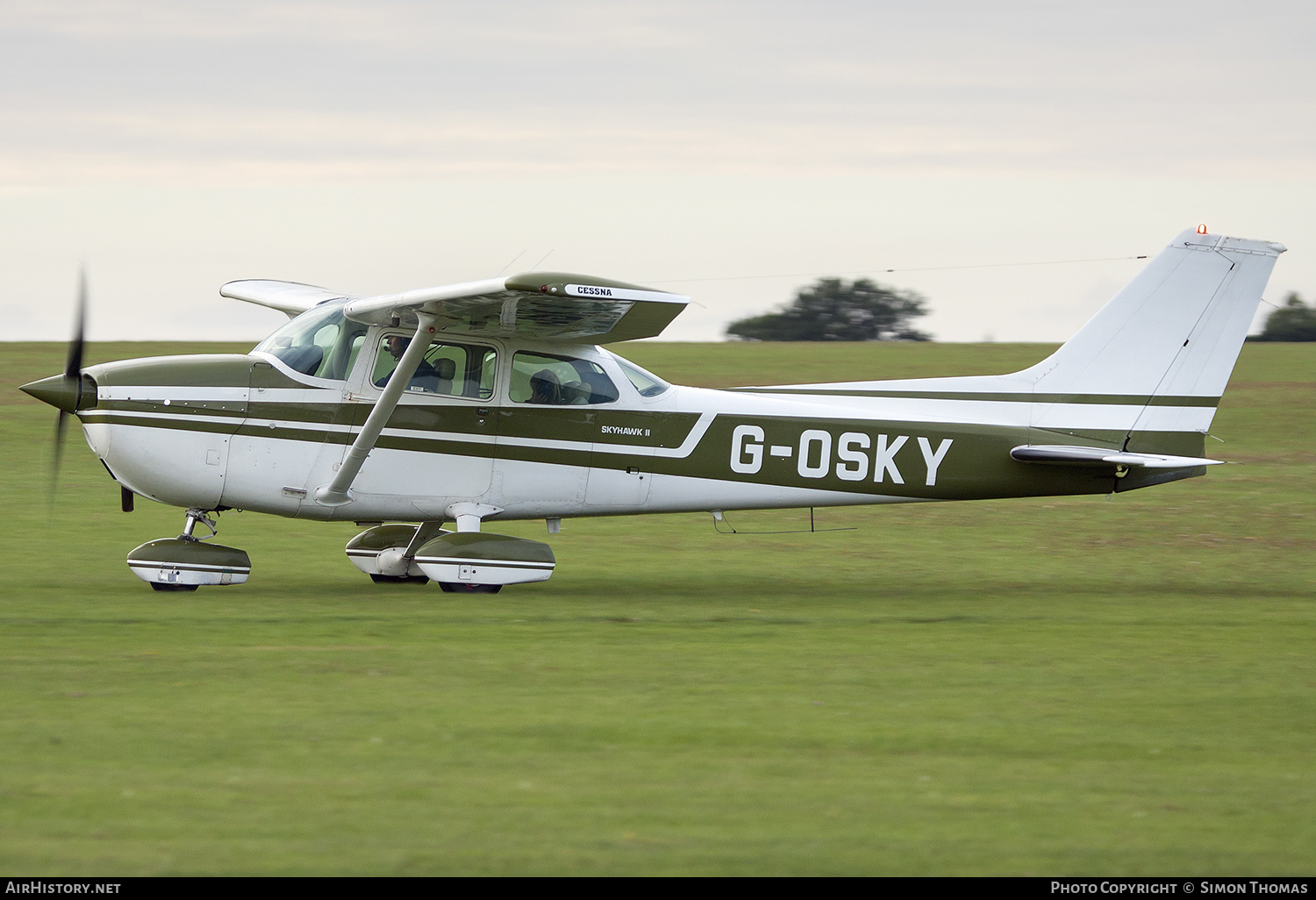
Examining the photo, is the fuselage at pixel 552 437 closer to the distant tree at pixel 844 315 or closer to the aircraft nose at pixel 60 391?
the aircraft nose at pixel 60 391

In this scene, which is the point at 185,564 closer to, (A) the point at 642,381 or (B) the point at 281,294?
(B) the point at 281,294

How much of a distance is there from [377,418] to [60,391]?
245 cm

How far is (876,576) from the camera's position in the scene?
13227 mm

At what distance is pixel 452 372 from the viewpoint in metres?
11.6

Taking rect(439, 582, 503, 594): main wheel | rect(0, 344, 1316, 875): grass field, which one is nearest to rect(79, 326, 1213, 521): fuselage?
rect(439, 582, 503, 594): main wheel

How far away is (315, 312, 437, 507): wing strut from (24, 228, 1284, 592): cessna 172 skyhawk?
0.06 feet

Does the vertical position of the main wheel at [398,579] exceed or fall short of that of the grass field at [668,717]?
it falls short

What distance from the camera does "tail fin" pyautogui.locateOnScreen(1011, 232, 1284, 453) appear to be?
1258 cm

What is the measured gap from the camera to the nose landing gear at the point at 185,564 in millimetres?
10867

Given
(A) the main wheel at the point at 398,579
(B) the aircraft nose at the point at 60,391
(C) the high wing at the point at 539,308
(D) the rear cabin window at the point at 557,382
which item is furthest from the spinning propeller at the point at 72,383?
(D) the rear cabin window at the point at 557,382

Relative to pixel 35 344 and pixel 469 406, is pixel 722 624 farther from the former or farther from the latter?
pixel 35 344

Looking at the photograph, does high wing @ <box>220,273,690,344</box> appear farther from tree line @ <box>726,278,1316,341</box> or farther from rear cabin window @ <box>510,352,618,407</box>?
tree line @ <box>726,278,1316,341</box>

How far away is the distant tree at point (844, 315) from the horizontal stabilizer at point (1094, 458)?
37.0 metres

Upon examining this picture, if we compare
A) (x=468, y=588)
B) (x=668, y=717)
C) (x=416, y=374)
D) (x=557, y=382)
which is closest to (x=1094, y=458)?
(x=557, y=382)
